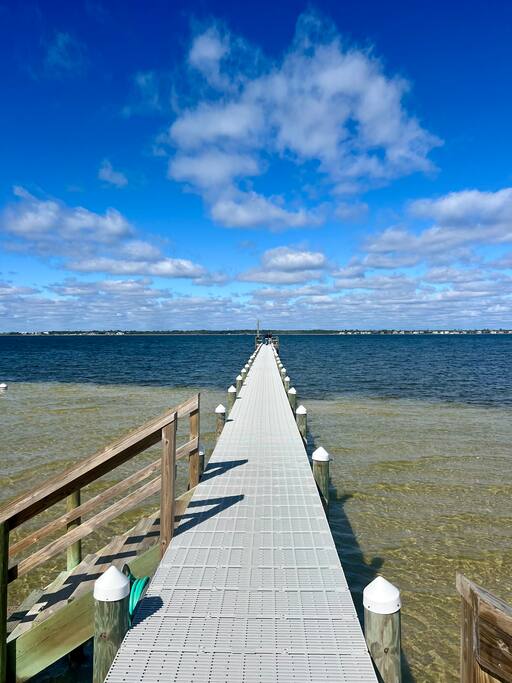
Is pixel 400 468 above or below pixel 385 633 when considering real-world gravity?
below

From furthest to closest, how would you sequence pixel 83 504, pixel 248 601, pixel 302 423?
pixel 302 423 → pixel 83 504 → pixel 248 601

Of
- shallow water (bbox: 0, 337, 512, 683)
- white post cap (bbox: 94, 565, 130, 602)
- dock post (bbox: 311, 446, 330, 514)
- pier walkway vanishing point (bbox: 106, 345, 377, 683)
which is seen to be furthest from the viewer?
dock post (bbox: 311, 446, 330, 514)

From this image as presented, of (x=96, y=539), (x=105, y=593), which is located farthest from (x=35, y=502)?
(x=96, y=539)

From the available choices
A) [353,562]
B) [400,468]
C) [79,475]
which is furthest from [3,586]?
[400,468]

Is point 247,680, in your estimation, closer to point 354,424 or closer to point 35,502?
point 35,502

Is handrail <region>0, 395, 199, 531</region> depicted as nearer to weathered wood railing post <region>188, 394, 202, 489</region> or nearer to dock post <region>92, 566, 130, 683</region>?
dock post <region>92, 566, 130, 683</region>

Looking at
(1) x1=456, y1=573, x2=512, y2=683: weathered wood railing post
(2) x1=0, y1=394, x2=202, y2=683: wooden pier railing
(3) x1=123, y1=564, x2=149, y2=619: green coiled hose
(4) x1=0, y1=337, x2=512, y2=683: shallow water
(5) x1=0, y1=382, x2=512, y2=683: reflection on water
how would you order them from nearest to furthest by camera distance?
(1) x1=456, y1=573, x2=512, y2=683: weathered wood railing post → (2) x1=0, y1=394, x2=202, y2=683: wooden pier railing → (3) x1=123, y1=564, x2=149, y2=619: green coiled hose → (5) x1=0, y1=382, x2=512, y2=683: reflection on water → (4) x1=0, y1=337, x2=512, y2=683: shallow water

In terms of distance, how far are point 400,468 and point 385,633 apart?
915 cm

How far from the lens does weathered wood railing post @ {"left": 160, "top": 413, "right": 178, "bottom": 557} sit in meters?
4.96

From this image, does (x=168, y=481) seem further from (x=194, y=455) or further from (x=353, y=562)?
(x=353, y=562)

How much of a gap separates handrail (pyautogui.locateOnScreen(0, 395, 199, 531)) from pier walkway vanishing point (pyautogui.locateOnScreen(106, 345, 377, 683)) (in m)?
1.32

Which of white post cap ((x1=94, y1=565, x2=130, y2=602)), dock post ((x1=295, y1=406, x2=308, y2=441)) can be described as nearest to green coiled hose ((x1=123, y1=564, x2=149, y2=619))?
white post cap ((x1=94, y1=565, x2=130, y2=602))

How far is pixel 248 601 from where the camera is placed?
425 cm

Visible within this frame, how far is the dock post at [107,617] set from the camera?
351cm
